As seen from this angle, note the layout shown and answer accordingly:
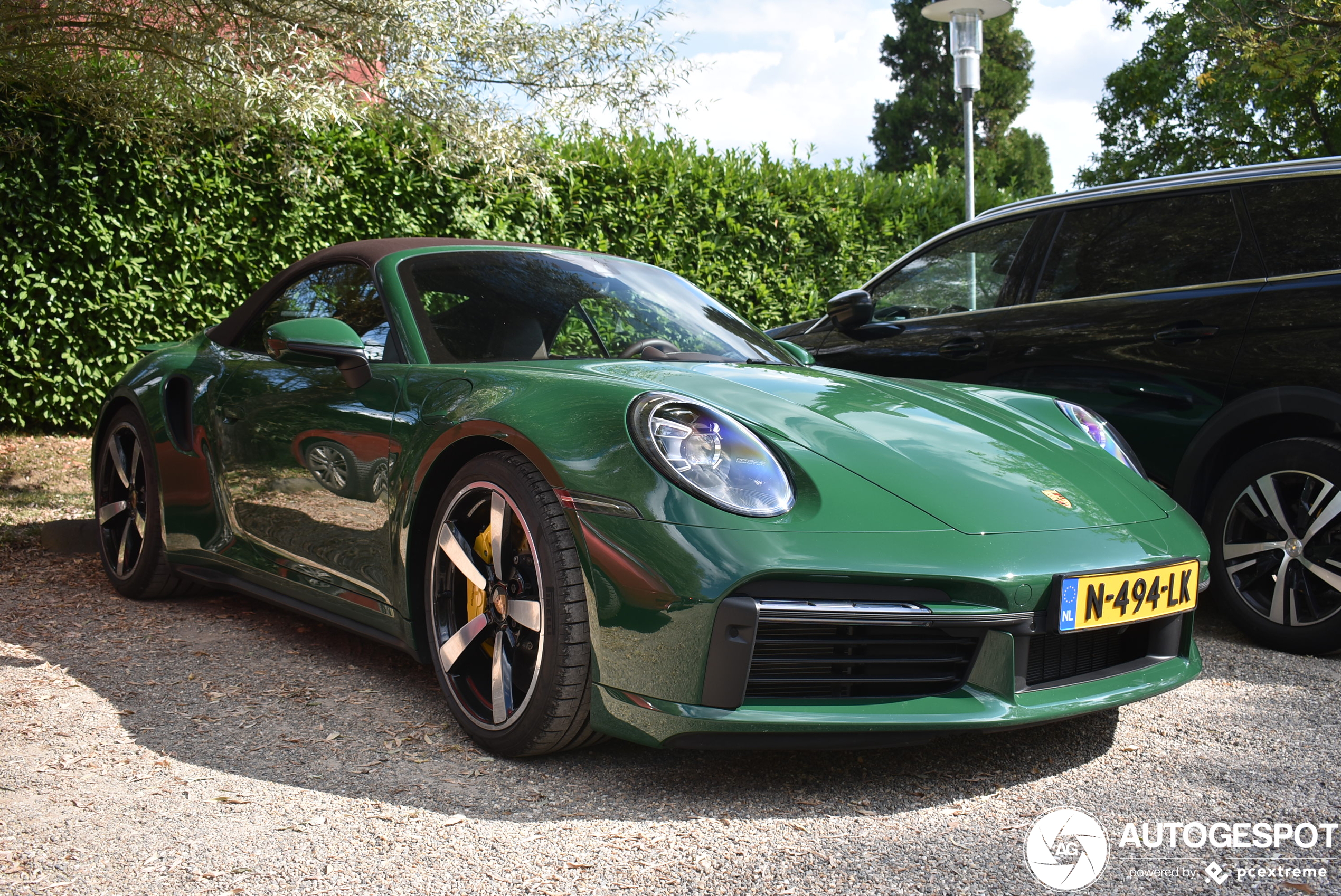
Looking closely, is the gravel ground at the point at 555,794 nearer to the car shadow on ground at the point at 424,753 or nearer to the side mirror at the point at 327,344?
the car shadow on ground at the point at 424,753

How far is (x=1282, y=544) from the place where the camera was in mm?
3646

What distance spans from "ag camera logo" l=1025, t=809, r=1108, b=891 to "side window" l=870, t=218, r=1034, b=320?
110 inches

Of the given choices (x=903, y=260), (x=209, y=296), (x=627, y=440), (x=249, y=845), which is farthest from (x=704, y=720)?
(x=209, y=296)

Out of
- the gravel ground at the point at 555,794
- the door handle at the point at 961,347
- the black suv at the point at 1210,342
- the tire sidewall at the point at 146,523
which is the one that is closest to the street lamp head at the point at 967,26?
the black suv at the point at 1210,342

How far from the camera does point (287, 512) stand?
345cm

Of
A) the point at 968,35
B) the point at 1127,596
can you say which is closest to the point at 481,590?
the point at 1127,596

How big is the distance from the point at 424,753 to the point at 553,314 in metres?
1.39

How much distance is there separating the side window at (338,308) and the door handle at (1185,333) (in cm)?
262

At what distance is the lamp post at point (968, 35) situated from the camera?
9188mm

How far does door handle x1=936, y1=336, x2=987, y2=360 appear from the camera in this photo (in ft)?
15.3

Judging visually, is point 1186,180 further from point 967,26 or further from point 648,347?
point 967,26

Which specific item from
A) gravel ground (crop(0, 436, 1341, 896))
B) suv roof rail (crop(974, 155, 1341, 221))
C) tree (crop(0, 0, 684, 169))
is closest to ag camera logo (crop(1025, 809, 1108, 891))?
gravel ground (crop(0, 436, 1341, 896))

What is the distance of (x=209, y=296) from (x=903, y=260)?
16.1 ft

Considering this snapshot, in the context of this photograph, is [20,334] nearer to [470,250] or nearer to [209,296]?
[209,296]
